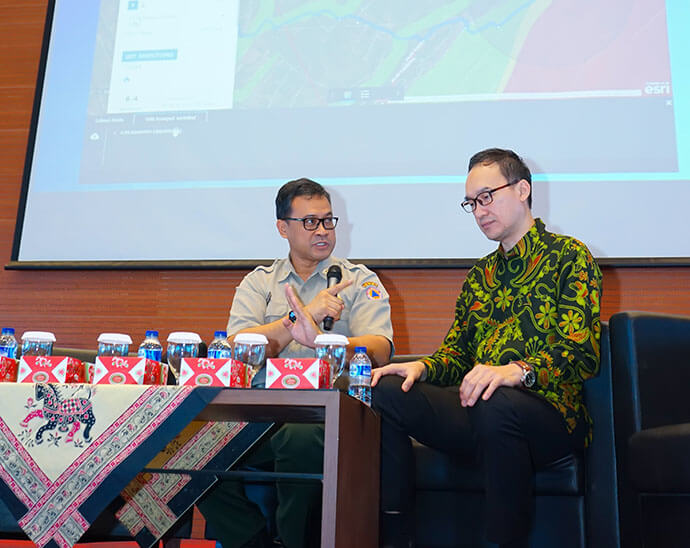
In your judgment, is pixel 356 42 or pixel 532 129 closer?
pixel 532 129

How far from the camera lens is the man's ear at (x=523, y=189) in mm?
1905

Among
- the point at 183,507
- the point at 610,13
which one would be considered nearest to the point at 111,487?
the point at 183,507

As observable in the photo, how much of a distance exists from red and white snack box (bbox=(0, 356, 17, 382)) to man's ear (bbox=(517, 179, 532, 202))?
123cm

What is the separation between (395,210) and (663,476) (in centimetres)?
139

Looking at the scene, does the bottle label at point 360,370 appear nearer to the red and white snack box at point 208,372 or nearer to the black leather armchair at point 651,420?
the red and white snack box at point 208,372

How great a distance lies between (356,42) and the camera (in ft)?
9.31

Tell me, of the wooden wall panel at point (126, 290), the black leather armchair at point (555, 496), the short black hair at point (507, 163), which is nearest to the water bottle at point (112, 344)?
the black leather armchair at point (555, 496)

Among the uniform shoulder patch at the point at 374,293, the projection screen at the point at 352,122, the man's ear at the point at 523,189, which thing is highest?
the projection screen at the point at 352,122

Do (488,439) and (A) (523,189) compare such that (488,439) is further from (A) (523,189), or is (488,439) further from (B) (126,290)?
(B) (126,290)

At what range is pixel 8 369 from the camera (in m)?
1.41

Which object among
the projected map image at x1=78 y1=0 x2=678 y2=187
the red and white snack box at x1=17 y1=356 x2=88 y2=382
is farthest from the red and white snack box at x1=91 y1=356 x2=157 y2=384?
the projected map image at x1=78 y1=0 x2=678 y2=187

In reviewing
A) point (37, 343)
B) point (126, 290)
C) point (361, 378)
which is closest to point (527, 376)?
point (361, 378)

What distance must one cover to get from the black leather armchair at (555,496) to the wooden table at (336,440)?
1.33 ft

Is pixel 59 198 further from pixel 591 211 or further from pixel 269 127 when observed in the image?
pixel 591 211
